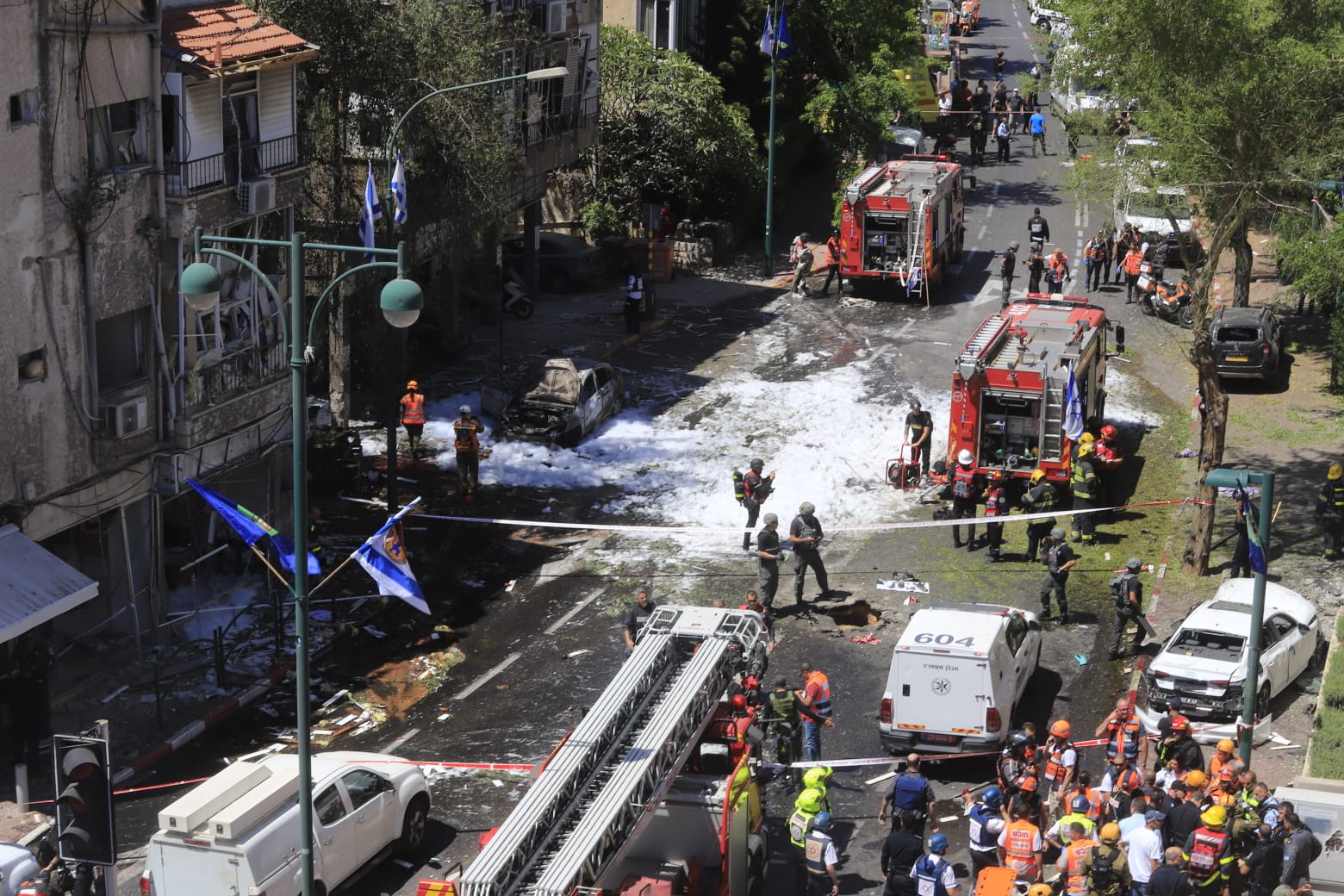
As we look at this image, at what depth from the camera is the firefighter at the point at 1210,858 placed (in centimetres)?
1745

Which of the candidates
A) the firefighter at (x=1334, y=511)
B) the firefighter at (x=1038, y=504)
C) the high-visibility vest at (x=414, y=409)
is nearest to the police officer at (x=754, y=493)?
the firefighter at (x=1038, y=504)

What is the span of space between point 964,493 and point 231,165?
41.1 ft

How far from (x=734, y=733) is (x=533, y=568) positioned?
10.1 meters

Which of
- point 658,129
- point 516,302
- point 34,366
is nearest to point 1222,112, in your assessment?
point 34,366

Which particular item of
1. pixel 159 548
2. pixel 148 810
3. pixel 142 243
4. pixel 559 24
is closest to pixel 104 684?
pixel 159 548

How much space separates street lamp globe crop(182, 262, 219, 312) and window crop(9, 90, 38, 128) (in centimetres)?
822

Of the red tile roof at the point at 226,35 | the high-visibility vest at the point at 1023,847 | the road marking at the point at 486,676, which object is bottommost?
the road marking at the point at 486,676

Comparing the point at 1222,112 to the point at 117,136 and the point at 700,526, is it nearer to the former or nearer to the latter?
the point at 700,526

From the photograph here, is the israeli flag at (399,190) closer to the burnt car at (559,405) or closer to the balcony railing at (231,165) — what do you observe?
the balcony railing at (231,165)

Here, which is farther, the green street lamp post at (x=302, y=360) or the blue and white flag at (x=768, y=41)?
the blue and white flag at (x=768, y=41)

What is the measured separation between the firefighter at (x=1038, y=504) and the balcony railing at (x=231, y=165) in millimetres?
12564

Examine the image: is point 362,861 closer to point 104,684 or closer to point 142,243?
point 104,684

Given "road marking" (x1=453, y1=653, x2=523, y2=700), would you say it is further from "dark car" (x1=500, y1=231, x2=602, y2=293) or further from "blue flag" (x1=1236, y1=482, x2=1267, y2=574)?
"dark car" (x1=500, y1=231, x2=602, y2=293)

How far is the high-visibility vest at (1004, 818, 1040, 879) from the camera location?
58.1ft
